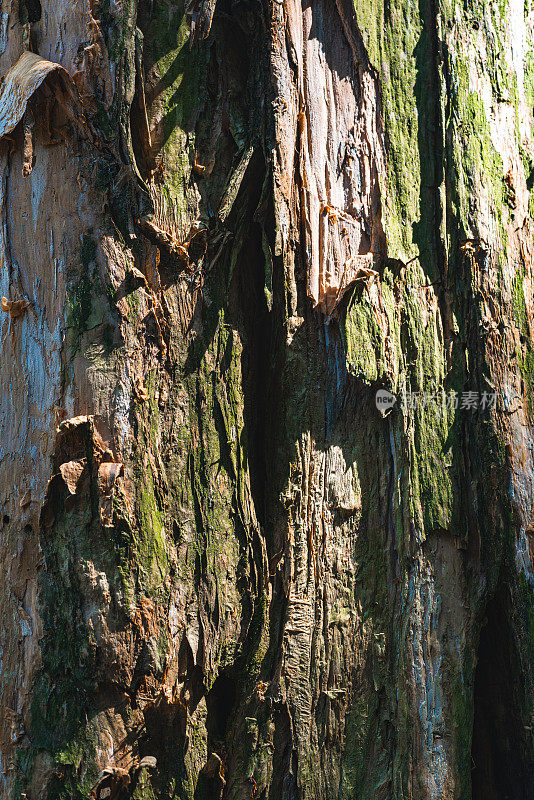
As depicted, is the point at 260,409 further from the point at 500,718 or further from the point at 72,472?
the point at 500,718

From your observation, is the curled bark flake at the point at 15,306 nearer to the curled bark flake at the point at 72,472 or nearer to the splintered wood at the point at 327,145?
the curled bark flake at the point at 72,472

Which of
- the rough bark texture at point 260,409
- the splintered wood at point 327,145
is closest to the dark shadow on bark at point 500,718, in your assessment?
the rough bark texture at point 260,409

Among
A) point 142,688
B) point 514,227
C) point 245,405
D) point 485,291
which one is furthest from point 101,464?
point 514,227

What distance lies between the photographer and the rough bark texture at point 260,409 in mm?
1328

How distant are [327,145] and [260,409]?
70cm

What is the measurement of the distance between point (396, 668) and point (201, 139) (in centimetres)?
137

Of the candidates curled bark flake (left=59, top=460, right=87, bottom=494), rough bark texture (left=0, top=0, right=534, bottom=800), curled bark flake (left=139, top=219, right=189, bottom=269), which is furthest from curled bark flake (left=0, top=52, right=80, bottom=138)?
curled bark flake (left=59, top=460, right=87, bottom=494)

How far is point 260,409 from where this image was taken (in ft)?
5.08

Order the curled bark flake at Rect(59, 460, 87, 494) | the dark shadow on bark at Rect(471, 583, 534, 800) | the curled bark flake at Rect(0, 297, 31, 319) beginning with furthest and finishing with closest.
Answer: the dark shadow on bark at Rect(471, 583, 534, 800)
the curled bark flake at Rect(0, 297, 31, 319)
the curled bark flake at Rect(59, 460, 87, 494)

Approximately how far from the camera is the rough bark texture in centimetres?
133

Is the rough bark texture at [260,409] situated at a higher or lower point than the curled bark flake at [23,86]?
lower

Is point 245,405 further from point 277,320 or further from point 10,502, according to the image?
point 10,502

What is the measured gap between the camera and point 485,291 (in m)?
1.60

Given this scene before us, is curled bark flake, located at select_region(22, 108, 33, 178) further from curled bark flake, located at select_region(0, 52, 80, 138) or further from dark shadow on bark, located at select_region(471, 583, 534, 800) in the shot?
dark shadow on bark, located at select_region(471, 583, 534, 800)
